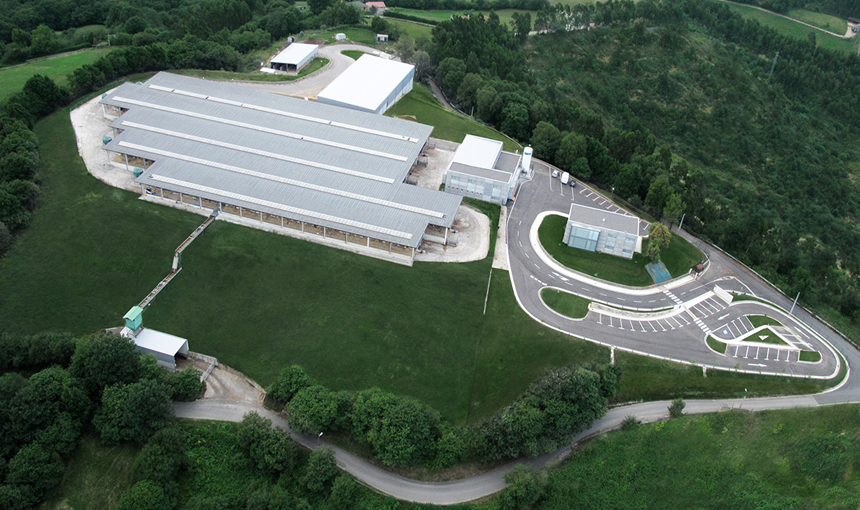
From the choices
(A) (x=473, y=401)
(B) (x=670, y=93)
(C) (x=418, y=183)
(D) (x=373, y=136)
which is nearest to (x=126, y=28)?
(D) (x=373, y=136)

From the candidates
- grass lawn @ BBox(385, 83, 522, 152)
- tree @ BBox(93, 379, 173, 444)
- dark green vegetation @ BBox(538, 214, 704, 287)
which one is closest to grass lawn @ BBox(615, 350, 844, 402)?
dark green vegetation @ BBox(538, 214, 704, 287)

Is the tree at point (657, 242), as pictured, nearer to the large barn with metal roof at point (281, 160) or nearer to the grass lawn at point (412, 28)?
the large barn with metal roof at point (281, 160)

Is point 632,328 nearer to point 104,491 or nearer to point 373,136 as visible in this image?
point 373,136

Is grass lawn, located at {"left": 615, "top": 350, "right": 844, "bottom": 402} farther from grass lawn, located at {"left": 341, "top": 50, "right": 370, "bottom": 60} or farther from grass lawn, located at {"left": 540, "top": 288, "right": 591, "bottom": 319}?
grass lawn, located at {"left": 341, "top": 50, "right": 370, "bottom": 60}

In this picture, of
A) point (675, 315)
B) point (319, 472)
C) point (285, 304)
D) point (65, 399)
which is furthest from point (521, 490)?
point (65, 399)

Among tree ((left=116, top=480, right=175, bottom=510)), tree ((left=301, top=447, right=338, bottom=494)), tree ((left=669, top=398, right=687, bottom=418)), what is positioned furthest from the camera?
tree ((left=669, top=398, right=687, bottom=418))

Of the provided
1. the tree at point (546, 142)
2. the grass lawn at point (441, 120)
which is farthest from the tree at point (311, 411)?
the tree at point (546, 142)
